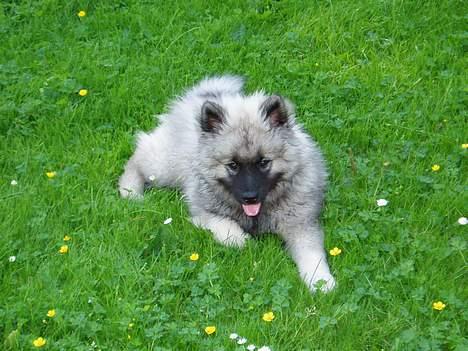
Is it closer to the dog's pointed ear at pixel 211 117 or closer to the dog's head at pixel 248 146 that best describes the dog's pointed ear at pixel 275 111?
the dog's head at pixel 248 146

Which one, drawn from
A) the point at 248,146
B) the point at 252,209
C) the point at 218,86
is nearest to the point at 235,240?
the point at 252,209

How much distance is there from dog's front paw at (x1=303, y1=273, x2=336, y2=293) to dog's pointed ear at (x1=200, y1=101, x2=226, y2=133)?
1.01m

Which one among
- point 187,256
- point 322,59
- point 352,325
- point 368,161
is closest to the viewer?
point 352,325

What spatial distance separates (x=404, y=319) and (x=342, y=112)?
2007mm

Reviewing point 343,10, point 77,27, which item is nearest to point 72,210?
point 77,27

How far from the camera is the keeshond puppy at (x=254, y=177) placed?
4.35 meters

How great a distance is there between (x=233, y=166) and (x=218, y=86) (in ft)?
3.50

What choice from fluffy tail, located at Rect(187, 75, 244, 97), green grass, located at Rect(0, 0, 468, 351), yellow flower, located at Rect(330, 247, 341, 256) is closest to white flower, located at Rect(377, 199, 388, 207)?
green grass, located at Rect(0, 0, 468, 351)

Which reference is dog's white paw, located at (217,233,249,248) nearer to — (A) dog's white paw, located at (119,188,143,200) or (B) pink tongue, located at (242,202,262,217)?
(B) pink tongue, located at (242,202,262,217)

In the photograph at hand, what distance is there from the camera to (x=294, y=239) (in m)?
4.39

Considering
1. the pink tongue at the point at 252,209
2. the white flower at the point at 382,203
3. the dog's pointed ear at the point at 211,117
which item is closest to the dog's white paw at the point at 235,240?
the pink tongue at the point at 252,209

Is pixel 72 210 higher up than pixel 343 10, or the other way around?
pixel 343 10

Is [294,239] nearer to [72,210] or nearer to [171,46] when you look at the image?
[72,210]

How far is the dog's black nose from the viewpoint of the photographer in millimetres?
4301
